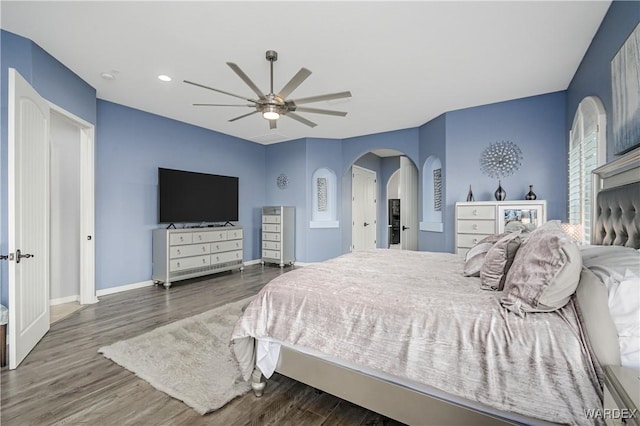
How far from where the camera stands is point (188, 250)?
4656 millimetres

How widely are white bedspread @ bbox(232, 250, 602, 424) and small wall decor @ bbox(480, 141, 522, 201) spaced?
2.83 m

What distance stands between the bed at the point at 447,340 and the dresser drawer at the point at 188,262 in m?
3.17

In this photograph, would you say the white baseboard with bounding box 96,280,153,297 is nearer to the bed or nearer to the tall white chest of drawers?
the tall white chest of drawers

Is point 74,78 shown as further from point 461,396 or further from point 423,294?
point 461,396

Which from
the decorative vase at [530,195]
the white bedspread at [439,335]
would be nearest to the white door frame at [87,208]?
the white bedspread at [439,335]

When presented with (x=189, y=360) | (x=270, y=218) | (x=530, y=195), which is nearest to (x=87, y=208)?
(x=189, y=360)

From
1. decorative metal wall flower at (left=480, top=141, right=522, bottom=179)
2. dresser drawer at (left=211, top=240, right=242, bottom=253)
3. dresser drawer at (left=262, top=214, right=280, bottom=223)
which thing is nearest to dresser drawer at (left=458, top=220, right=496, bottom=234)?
decorative metal wall flower at (left=480, top=141, right=522, bottom=179)

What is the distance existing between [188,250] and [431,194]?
4279 millimetres

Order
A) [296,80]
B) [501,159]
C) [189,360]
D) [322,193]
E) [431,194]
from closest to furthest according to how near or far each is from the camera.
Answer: [189,360], [296,80], [501,159], [431,194], [322,193]

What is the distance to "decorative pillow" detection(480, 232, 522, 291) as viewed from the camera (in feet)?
5.35

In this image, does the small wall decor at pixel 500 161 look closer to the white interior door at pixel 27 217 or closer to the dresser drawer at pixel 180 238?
the dresser drawer at pixel 180 238

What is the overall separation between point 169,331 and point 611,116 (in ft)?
13.5

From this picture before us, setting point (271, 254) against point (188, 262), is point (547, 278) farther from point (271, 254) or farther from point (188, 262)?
point (271, 254)

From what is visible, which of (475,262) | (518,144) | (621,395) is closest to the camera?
(621,395)
